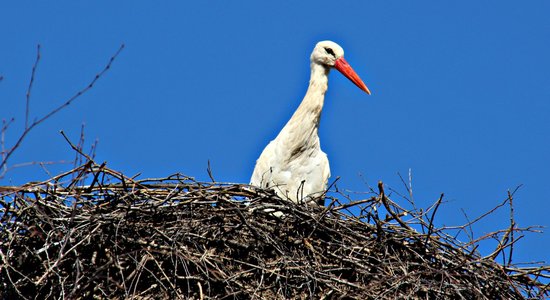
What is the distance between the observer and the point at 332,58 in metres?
6.24

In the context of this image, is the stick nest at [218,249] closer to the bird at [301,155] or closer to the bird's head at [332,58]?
the bird at [301,155]

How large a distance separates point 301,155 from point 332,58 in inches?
26.8

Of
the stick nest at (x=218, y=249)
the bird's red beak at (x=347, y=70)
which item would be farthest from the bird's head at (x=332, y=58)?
the stick nest at (x=218, y=249)

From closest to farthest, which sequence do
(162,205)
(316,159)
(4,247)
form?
1. (4,247)
2. (162,205)
3. (316,159)

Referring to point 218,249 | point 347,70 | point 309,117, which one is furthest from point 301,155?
point 218,249

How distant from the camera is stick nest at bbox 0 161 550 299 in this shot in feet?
13.4

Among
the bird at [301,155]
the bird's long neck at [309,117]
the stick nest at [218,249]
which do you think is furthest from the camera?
the bird's long neck at [309,117]

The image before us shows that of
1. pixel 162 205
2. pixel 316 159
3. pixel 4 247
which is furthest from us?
pixel 316 159

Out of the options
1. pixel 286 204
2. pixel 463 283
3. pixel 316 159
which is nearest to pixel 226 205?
pixel 286 204

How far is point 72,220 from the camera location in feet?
13.4

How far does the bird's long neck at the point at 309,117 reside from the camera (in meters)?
5.91

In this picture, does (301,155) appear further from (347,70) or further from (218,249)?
(218,249)

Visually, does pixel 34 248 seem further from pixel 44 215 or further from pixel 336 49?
pixel 336 49

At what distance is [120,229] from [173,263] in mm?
249
